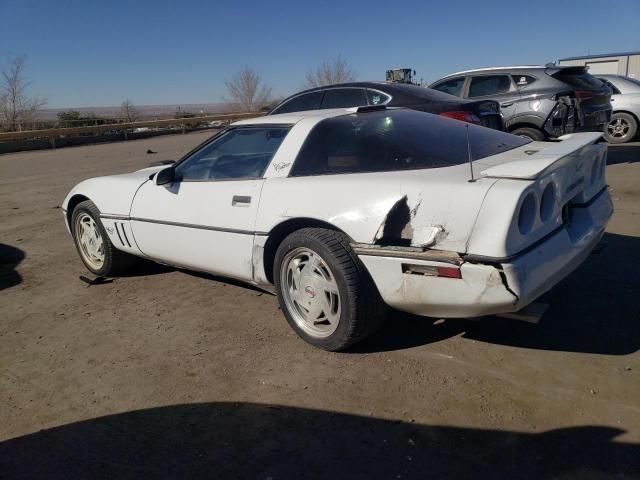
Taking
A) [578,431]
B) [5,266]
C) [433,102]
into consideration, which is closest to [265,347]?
[578,431]

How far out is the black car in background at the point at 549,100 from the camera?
8.19 meters

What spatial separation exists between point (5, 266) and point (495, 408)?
497 cm

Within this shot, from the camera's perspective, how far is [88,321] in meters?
3.94

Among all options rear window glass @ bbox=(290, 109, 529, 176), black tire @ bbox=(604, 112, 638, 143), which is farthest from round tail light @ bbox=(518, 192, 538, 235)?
black tire @ bbox=(604, 112, 638, 143)

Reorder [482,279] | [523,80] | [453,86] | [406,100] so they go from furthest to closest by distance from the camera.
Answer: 1. [453,86]
2. [523,80]
3. [406,100]
4. [482,279]

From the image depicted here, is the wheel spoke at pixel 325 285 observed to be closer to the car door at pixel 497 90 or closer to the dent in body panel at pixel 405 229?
the dent in body panel at pixel 405 229

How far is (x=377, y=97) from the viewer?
23.4ft

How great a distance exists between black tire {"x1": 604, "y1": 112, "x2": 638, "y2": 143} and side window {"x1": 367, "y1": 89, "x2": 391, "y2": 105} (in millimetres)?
6245

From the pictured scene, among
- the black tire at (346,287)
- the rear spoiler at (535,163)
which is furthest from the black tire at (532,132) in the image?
the black tire at (346,287)

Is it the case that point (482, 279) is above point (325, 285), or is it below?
above

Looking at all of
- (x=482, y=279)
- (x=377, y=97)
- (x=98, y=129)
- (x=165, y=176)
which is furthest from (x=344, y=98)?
(x=98, y=129)

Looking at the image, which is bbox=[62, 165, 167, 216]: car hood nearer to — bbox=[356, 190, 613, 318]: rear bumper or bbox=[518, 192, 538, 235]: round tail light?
bbox=[356, 190, 613, 318]: rear bumper

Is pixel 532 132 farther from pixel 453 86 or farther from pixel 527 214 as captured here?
pixel 527 214

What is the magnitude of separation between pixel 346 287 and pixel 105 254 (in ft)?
8.78
